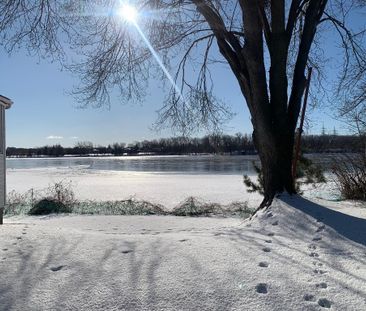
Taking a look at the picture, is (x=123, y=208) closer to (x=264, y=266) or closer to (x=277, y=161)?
(x=277, y=161)

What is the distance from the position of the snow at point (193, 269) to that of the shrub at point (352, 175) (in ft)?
29.6

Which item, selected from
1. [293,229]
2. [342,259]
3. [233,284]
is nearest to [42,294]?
[233,284]

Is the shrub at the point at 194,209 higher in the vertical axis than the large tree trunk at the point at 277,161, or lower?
A: lower

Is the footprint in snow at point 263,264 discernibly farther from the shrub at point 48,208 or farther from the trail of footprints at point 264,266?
the shrub at point 48,208

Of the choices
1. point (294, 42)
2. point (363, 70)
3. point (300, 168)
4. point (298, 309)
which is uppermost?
point (294, 42)

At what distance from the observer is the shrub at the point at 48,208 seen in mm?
14773

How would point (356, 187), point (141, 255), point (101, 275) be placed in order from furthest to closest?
point (356, 187)
point (141, 255)
point (101, 275)

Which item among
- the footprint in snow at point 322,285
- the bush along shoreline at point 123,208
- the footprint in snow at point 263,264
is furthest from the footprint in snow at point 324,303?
the bush along shoreline at point 123,208

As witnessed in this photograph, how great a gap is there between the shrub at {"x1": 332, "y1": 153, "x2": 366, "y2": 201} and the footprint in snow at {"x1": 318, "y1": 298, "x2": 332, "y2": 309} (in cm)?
1206

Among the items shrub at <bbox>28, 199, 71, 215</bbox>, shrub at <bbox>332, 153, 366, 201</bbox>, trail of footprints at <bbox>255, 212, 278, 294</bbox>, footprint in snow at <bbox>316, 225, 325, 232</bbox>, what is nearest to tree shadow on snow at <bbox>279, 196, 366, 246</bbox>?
footprint in snow at <bbox>316, 225, 325, 232</bbox>

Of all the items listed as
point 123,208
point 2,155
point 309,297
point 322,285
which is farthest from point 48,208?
point 309,297

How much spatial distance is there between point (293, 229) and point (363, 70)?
7866mm

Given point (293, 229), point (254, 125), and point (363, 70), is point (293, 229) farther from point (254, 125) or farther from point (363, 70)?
point (363, 70)

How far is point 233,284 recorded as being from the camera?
4.34 metres
